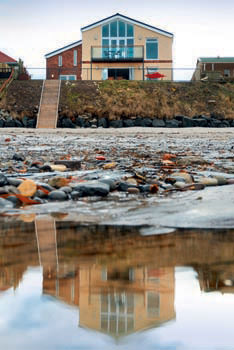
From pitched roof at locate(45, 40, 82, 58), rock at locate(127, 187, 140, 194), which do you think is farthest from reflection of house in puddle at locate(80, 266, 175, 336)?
pitched roof at locate(45, 40, 82, 58)

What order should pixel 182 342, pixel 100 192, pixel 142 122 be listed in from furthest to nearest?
pixel 142 122, pixel 100 192, pixel 182 342

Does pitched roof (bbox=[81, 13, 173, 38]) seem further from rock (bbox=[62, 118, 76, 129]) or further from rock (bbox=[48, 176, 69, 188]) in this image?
rock (bbox=[48, 176, 69, 188])

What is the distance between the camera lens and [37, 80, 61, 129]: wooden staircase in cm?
2355

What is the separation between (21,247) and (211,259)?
82 centimetres

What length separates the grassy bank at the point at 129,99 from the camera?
25.4 m

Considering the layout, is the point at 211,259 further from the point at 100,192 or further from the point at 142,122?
the point at 142,122

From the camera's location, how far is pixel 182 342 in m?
1.07

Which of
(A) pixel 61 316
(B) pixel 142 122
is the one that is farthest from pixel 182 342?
(B) pixel 142 122

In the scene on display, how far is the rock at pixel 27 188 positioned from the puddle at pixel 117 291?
1.37 meters

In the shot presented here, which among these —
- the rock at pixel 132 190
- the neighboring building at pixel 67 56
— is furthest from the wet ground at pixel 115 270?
the neighboring building at pixel 67 56

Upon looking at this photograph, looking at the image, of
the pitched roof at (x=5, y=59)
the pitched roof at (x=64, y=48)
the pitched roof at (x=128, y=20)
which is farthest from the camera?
the pitched roof at (x=5, y=59)

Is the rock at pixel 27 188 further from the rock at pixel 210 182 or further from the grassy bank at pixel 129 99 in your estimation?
the grassy bank at pixel 129 99

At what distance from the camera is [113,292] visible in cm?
140

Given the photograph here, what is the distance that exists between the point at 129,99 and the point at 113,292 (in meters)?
25.8
